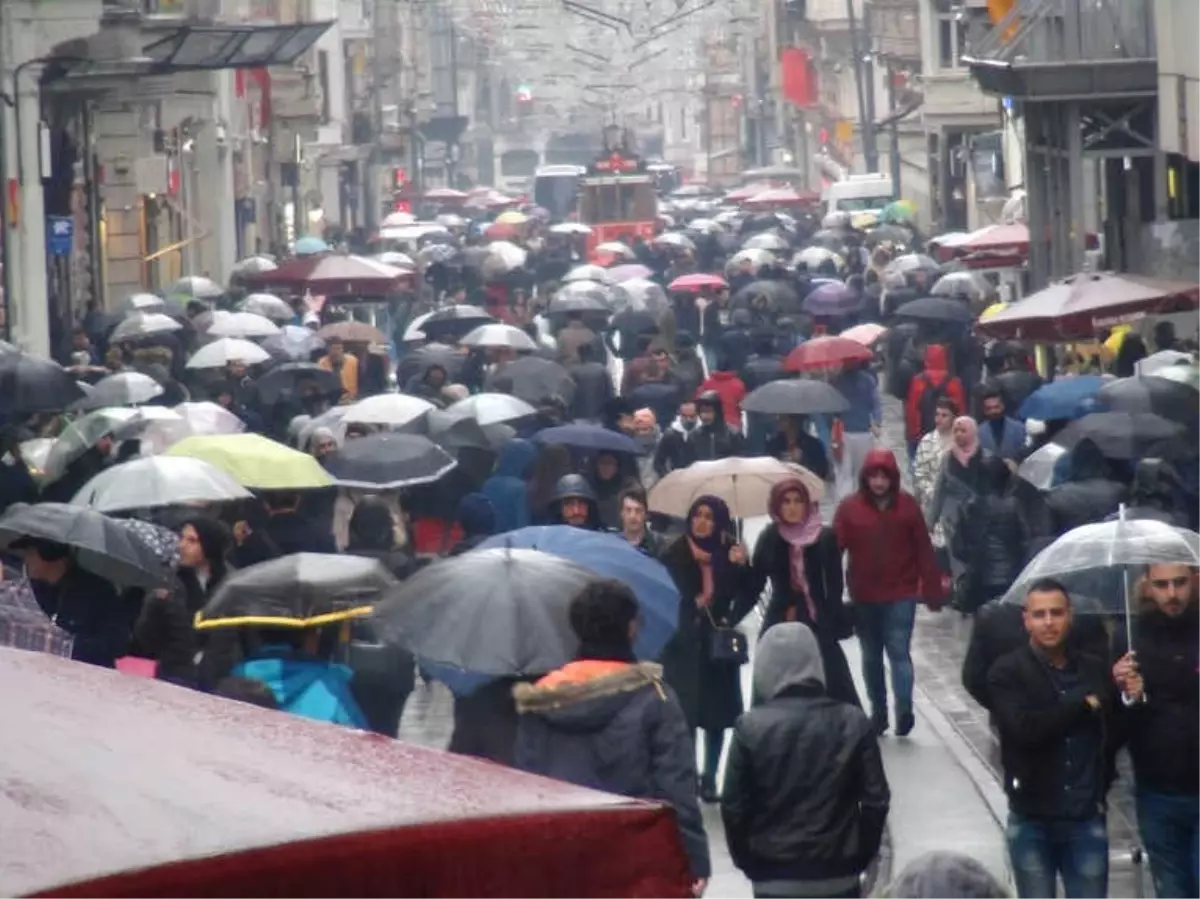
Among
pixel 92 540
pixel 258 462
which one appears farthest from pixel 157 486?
pixel 92 540

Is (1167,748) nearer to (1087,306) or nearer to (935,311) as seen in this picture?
(1087,306)

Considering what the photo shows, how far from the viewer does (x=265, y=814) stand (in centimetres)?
322

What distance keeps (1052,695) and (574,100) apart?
146577 mm

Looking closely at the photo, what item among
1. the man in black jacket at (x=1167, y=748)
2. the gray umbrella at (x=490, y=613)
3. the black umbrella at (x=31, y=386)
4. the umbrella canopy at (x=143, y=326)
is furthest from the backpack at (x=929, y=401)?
the man in black jacket at (x=1167, y=748)

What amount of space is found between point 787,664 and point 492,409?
10.5 meters

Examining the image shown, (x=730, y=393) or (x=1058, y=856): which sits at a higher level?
(x=730, y=393)

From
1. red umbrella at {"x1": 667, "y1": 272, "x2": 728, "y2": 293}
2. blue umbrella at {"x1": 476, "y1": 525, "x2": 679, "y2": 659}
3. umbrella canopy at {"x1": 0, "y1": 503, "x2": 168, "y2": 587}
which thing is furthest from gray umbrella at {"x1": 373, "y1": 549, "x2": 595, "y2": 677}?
red umbrella at {"x1": 667, "y1": 272, "x2": 728, "y2": 293}

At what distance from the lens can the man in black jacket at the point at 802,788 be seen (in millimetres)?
7785

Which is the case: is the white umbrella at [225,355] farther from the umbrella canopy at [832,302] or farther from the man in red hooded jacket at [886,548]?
the man in red hooded jacket at [886,548]

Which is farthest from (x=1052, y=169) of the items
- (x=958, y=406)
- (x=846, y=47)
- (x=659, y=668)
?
(x=846, y=47)

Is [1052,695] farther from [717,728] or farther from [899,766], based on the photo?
[899,766]

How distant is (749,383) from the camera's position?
22.9 meters

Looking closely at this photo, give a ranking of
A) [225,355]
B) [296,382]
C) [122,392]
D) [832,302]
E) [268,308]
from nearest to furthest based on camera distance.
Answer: [122,392]
[296,382]
[225,355]
[268,308]
[832,302]

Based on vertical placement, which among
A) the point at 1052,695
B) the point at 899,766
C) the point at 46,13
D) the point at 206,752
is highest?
the point at 46,13
